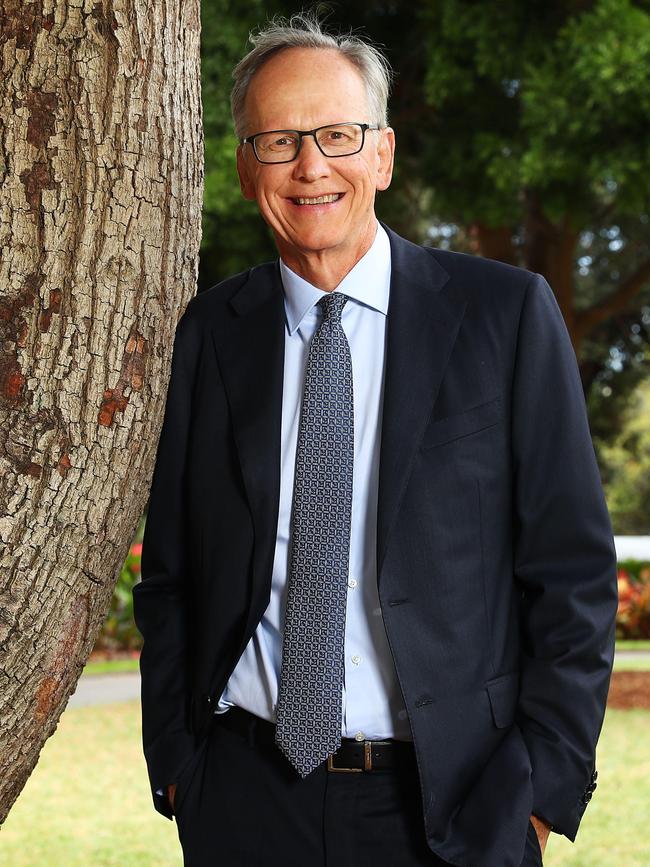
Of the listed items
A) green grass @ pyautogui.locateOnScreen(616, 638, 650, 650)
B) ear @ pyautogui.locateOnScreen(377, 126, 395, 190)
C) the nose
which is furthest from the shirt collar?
green grass @ pyautogui.locateOnScreen(616, 638, 650, 650)

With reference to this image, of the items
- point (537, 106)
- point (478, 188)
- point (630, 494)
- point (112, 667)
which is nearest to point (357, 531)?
point (537, 106)

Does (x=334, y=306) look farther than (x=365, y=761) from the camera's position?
Yes

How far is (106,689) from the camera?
10.6 metres

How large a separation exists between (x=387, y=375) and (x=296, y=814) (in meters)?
0.91

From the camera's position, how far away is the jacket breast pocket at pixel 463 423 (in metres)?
2.39

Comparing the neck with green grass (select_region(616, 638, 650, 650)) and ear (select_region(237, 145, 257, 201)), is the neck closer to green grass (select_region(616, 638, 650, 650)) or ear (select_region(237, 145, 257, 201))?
ear (select_region(237, 145, 257, 201))

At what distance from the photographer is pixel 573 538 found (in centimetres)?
242

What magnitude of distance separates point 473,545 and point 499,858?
601 mm

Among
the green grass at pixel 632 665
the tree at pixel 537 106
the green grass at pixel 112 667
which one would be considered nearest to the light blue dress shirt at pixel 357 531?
the tree at pixel 537 106

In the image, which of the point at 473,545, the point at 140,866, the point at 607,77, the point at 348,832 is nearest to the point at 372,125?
the point at 473,545

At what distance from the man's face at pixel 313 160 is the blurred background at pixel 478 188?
183 inches

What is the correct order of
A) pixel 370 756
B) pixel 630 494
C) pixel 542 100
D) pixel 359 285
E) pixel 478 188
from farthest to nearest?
pixel 630 494, pixel 478 188, pixel 542 100, pixel 359 285, pixel 370 756

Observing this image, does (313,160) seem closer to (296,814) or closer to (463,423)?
(463,423)

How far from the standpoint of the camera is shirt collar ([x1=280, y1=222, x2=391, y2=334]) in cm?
256
